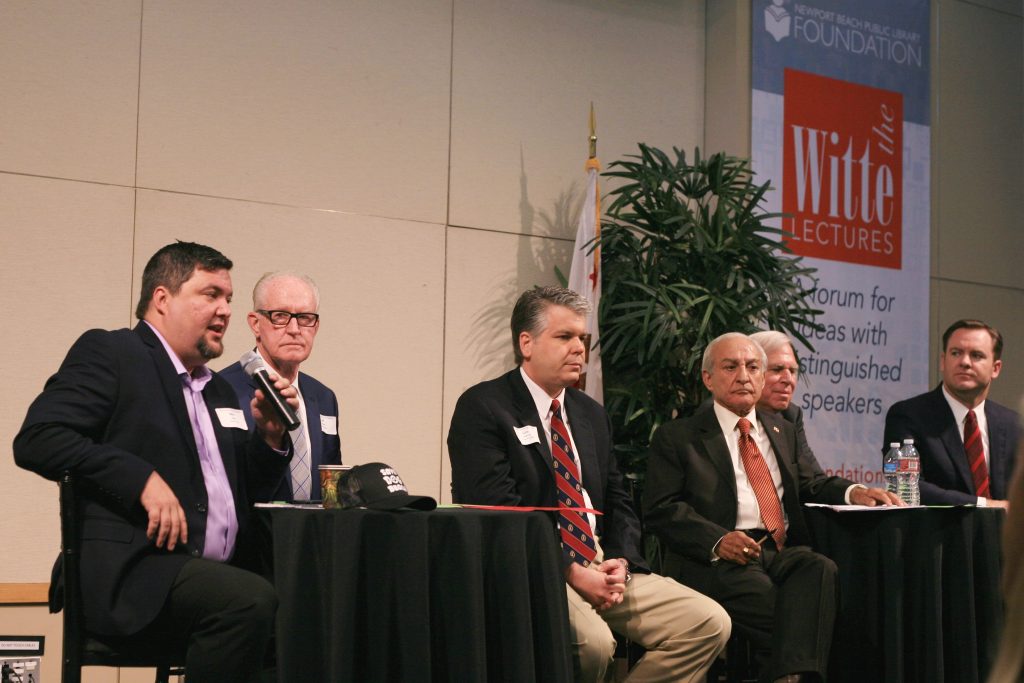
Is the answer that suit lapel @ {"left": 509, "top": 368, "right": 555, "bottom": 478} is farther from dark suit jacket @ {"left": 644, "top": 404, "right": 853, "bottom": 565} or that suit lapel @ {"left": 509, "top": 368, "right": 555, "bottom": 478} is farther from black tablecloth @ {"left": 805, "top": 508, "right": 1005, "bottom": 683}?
black tablecloth @ {"left": 805, "top": 508, "right": 1005, "bottom": 683}

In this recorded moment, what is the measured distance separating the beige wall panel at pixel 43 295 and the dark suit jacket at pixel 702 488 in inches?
93.2

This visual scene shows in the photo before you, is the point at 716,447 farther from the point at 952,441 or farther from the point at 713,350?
the point at 952,441

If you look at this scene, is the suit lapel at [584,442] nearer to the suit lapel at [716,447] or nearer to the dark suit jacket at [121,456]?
the suit lapel at [716,447]

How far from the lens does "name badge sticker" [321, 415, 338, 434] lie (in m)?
3.85

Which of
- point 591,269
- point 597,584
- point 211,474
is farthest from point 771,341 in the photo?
point 211,474

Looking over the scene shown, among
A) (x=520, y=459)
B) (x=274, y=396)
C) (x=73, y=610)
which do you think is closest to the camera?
(x=73, y=610)

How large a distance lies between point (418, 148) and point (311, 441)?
2283 mm

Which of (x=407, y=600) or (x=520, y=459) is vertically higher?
(x=520, y=459)

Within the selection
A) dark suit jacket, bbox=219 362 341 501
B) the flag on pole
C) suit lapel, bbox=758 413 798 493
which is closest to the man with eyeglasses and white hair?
dark suit jacket, bbox=219 362 341 501

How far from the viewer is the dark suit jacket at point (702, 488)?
3.97m

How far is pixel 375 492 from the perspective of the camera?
9.12 ft

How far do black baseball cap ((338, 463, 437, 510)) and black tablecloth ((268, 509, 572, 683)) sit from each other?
0.11 ft

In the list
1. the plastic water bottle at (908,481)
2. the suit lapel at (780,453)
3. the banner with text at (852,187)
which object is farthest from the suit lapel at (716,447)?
the banner with text at (852,187)

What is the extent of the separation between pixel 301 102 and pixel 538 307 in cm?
210
